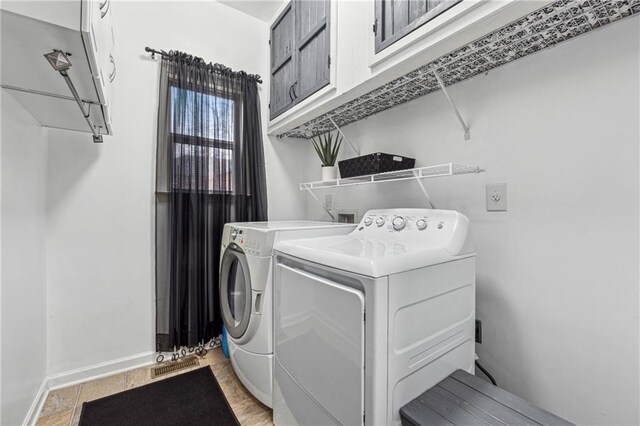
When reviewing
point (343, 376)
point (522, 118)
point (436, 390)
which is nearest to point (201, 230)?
point (343, 376)

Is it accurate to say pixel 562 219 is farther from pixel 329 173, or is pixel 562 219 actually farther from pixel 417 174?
pixel 329 173

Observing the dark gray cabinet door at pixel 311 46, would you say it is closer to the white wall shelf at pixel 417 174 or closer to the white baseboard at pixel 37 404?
the white wall shelf at pixel 417 174

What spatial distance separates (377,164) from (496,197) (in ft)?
2.02

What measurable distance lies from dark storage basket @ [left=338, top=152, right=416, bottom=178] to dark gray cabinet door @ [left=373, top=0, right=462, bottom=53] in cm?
54

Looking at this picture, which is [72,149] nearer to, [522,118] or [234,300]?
[234,300]

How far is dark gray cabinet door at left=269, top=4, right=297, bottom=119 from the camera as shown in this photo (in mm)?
2035

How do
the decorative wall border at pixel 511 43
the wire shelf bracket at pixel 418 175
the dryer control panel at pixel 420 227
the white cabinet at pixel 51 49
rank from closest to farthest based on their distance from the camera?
the white cabinet at pixel 51 49, the decorative wall border at pixel 511 43, the dryer control panel at pixel 420 227, the wire shelf bracket at pixel 418 175

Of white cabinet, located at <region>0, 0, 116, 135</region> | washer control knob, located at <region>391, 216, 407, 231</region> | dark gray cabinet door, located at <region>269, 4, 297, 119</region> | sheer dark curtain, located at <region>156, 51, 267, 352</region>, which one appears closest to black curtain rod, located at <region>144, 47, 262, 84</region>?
sheer dark curtain, located at <region>156, 51, 267, 352</region>

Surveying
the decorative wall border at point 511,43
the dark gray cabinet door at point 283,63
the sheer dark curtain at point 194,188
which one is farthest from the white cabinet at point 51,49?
the decorative wall border at point 511,43

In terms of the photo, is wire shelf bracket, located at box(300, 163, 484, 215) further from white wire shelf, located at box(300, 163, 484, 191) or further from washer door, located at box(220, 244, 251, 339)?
washer door, located at box(220, 244, 251, 339)

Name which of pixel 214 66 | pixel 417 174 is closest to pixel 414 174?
pixel 417 174

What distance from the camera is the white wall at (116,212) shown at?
1.73 m

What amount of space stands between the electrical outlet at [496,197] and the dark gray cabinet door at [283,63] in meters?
1.43

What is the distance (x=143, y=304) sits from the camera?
77.8 inches
